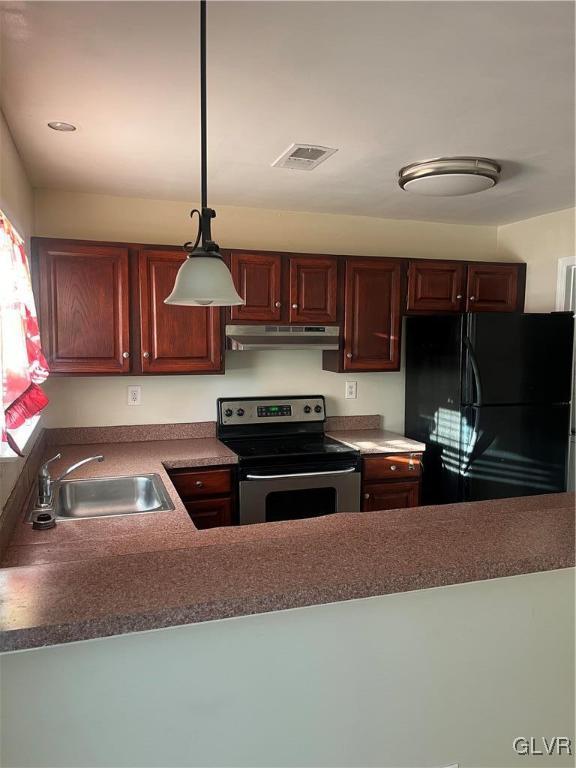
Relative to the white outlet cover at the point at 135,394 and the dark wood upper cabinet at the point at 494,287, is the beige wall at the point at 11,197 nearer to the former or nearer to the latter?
the white outlet cover at the point at 135,394

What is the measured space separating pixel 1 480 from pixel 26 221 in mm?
1584

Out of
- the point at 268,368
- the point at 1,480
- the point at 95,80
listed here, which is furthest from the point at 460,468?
the point at 95,80

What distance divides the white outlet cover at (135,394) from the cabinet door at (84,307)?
32 centimetres

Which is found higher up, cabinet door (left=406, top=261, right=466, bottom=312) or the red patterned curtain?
cabinet door (left=406, top=261, right=466, bottom=312)

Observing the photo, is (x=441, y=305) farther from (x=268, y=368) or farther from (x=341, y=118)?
(x=341, y=118)

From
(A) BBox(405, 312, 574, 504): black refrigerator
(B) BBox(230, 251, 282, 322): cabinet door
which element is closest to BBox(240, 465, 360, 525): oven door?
(A) BBox(405, 312, 574, 504): black refrigerator

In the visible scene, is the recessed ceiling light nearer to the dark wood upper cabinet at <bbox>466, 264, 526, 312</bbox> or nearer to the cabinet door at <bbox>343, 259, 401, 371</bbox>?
the cabinet door at <bbox>343, 259, 401, 371</bbox>

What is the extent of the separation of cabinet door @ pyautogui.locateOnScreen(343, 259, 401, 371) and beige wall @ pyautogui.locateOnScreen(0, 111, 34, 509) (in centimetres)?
186

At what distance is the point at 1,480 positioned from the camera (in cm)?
184

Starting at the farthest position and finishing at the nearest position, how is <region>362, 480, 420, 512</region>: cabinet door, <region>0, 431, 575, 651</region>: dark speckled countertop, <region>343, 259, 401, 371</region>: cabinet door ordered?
1. <region>343, 259, 401, 371</region>: cabinet door
2. <region>362, 480, 420, 512</region>: cabinet door
3. <region>0, 431, 575, 651</region>: dark speckled countertop

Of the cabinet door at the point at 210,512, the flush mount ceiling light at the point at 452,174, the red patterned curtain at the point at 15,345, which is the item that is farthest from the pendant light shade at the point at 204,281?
the cabinet door at the point at 210,512

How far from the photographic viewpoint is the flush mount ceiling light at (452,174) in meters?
2.53

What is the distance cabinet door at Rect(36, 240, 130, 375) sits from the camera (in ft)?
9.75

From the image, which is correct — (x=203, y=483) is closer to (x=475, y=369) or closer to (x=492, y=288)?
(x=475, y=369)
